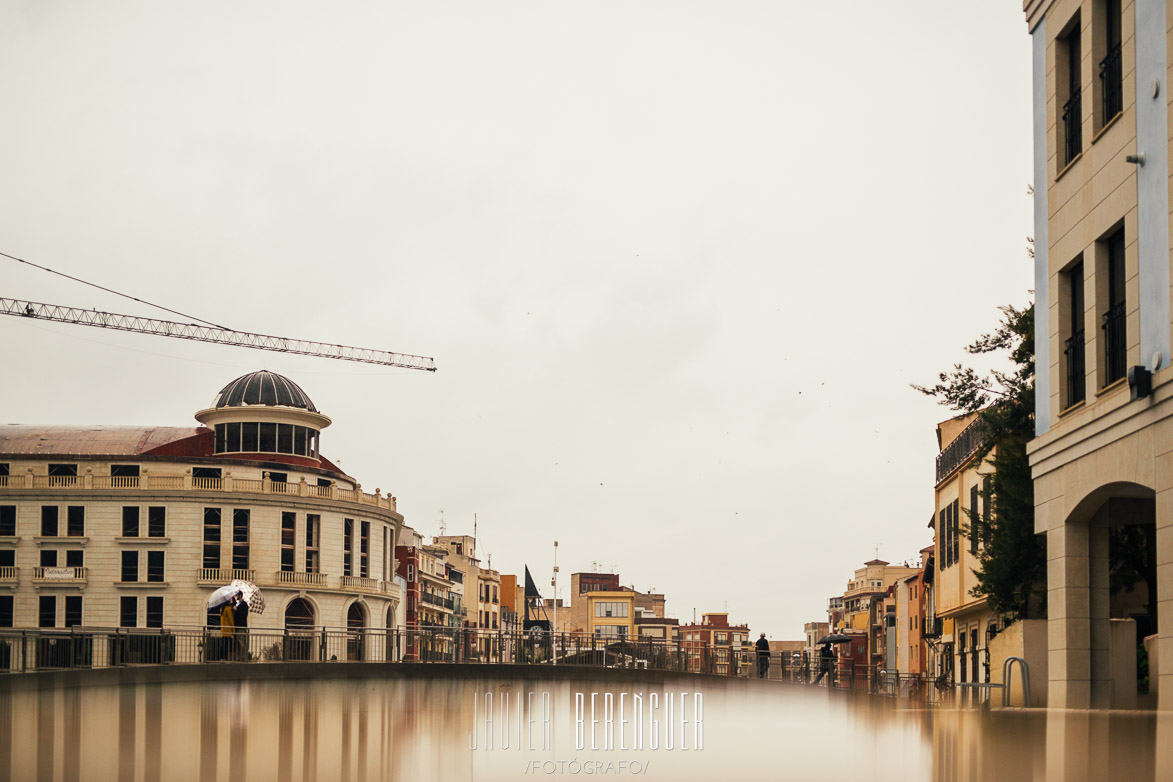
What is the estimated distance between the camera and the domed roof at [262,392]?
87.8m

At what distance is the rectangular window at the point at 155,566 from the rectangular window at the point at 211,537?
8.73 feet

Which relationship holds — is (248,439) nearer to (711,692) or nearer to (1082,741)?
(711,692)

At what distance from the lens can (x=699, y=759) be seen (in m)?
11.2

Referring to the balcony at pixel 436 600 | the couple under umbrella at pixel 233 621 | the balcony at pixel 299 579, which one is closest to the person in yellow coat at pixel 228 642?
the couple under umbrella at pixel 233 621

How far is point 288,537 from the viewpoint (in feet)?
279

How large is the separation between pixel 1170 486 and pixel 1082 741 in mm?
4838

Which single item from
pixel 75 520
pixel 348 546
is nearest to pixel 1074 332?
pixel 348 546

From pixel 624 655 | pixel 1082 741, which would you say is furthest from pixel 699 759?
pixel 624 655

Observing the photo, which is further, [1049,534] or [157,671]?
[157,671]

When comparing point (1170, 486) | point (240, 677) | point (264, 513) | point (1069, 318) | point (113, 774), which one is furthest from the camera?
point (264, 513)

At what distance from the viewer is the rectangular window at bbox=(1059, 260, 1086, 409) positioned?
1920 cm

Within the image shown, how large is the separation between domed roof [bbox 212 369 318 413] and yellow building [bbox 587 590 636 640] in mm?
60796

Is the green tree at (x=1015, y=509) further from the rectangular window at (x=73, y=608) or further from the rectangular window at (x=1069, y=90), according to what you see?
the rectangular window at (x=73, y=608)

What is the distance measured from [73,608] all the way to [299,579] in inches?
532
